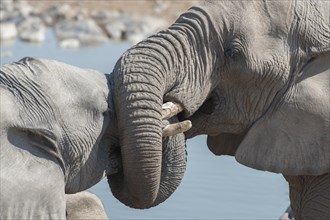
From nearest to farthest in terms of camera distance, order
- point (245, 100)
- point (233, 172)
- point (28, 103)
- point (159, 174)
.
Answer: point (28, 103)
point (159, 174)
point (245, 100)
point (233, 172)

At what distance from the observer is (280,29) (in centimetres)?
603

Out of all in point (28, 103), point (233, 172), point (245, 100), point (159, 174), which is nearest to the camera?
point (28, 103)

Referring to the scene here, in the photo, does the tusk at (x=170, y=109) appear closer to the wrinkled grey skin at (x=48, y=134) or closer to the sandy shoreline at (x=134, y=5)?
the wrinkled grey skin at (x=48, y=134)

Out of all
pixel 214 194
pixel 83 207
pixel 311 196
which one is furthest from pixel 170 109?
pixel 214 194

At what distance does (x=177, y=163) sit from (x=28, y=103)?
31.6 inches

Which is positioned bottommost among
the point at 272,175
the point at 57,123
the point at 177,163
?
the point at 272,175

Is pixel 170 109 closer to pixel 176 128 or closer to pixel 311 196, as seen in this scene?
pixel 176 128

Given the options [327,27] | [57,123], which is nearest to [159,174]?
[57,123]

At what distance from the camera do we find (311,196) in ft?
20.6

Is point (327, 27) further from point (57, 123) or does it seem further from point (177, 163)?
point (57, 123)

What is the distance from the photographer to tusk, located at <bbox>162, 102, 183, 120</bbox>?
227 inches

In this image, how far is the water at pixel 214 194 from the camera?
328 inches

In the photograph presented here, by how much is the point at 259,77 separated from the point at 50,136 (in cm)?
103

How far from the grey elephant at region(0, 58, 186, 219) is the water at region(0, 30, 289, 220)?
242 centimetres
